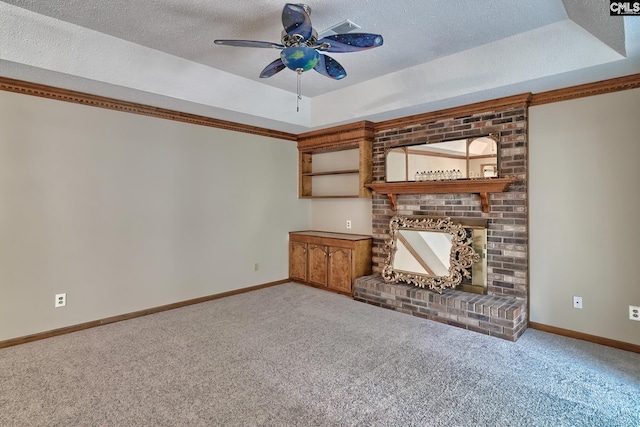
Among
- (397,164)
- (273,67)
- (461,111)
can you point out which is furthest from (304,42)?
(397,164)

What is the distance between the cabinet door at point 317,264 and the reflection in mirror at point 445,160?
1490 millimetres

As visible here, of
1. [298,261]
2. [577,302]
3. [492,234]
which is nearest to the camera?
[577,302]

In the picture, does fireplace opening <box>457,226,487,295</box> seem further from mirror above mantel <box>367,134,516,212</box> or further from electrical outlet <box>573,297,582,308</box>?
electrical outlet <box>573,297,582,308</box>

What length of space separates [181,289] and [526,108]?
4.52 m

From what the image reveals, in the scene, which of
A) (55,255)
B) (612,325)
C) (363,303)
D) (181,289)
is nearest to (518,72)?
(612,325)

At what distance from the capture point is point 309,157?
5980mm

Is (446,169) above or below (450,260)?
above

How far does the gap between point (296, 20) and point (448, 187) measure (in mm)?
2694

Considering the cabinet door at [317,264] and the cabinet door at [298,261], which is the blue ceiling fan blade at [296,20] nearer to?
the cabinet door at [317,264]

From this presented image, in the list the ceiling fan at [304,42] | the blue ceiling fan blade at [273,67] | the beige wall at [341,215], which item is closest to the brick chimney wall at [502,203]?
the beige wall at [341,215]

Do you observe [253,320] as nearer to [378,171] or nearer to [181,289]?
[181,289]

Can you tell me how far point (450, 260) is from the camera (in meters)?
4.05

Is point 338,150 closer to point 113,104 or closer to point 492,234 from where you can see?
point 492,234

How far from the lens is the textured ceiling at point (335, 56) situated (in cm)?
266
